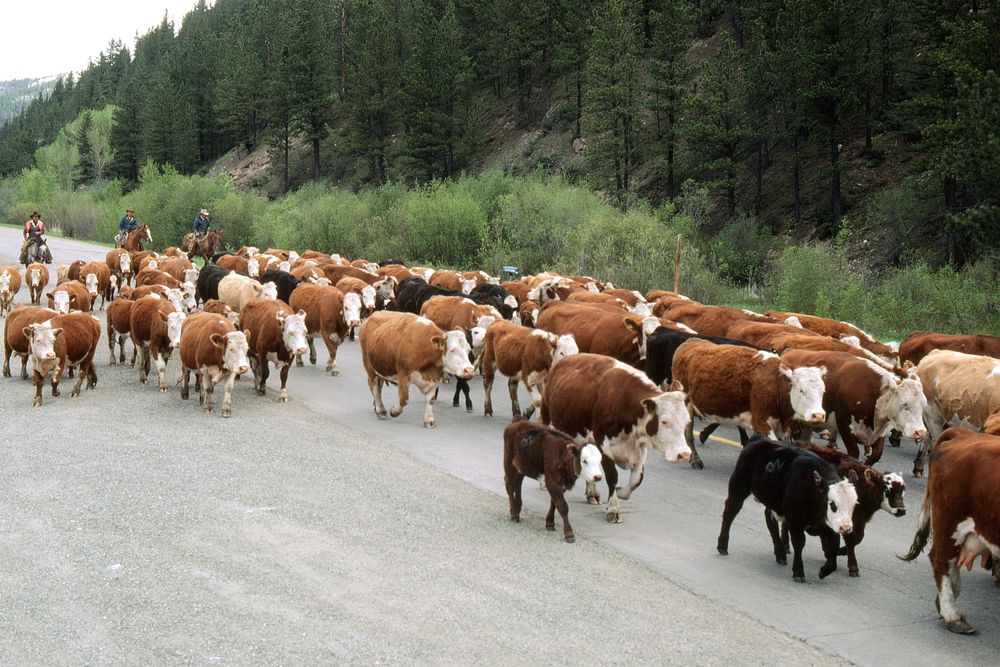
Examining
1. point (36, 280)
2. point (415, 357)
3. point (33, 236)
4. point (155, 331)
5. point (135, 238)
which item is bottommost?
point (415, 357)

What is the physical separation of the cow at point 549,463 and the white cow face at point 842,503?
6.92 feet

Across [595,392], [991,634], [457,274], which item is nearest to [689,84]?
[457,274]

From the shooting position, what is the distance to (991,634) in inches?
309

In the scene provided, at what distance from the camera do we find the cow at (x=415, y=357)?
49.6 ft

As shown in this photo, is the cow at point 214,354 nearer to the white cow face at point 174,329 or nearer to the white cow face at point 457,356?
the white cow face at point 174,329

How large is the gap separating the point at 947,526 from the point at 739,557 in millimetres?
2190

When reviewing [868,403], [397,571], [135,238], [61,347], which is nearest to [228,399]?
[61,347]

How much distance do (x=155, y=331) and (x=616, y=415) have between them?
32.4 feet

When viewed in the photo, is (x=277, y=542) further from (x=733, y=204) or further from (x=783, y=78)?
(x=733, y=204)

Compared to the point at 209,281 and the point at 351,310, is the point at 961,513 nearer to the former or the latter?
the point at 351,310

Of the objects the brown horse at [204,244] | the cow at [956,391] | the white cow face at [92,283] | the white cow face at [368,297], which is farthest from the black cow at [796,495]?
the brown horse at [204,244]

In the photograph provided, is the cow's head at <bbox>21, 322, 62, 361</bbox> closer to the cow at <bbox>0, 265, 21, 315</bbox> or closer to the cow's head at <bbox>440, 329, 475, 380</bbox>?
the cow's head at <bbox>440, 329, 475, 380</bbox>

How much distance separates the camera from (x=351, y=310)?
19.7 meters

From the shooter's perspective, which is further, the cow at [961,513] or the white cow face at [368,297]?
the white cow face at [368,297]
